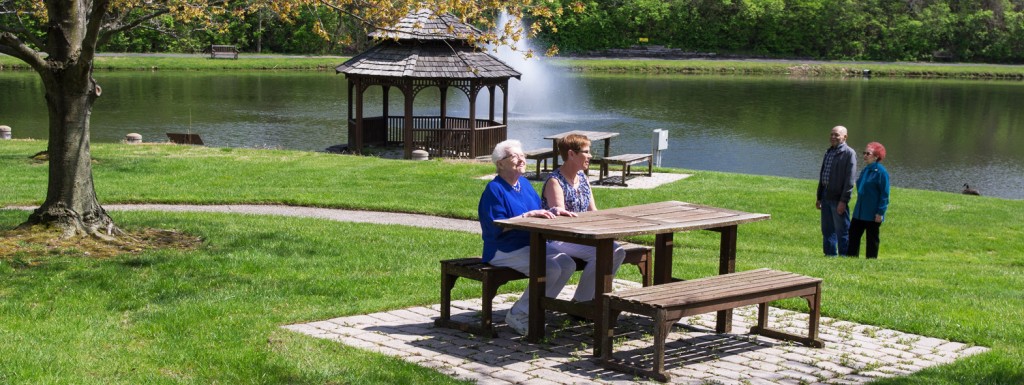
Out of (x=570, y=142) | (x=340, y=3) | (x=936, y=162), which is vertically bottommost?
(x=936, y=162)

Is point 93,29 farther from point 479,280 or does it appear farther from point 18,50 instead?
point 479,280

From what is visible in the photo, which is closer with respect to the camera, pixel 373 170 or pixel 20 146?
pixel 373 170

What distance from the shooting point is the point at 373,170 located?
2045cm

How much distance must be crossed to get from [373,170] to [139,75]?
4148 centimetres

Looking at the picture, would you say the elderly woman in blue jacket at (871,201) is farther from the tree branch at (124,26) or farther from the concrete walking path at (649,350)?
the tree branch at (124,26)

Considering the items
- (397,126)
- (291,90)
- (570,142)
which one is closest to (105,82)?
(291,90)

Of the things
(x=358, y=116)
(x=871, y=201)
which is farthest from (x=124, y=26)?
(x=358, y=116)

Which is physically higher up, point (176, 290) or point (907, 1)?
point (907, 1)

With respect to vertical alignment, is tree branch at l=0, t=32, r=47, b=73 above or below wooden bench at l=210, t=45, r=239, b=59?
above

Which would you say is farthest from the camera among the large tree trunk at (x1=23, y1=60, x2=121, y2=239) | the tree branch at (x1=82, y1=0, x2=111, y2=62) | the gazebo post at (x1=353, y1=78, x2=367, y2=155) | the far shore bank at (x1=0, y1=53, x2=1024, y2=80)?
the far shore bank at (x1=0, y1=53, x2=1024, y2=80)

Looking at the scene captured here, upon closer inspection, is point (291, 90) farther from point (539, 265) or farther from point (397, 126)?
point (539, 265)

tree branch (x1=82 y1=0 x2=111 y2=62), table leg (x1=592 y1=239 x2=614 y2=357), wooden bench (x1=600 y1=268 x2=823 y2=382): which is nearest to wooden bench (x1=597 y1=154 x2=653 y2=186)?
tree branch (x1=82 y1=0 x2=111 y2=62)

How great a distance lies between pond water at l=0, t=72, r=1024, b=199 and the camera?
3158 centimetres

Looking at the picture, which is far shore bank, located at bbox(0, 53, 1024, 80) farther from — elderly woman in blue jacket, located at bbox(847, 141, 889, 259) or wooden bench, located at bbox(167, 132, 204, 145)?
elderly woman in blue jacket, located at bbox(847, 141, 889, 259)
